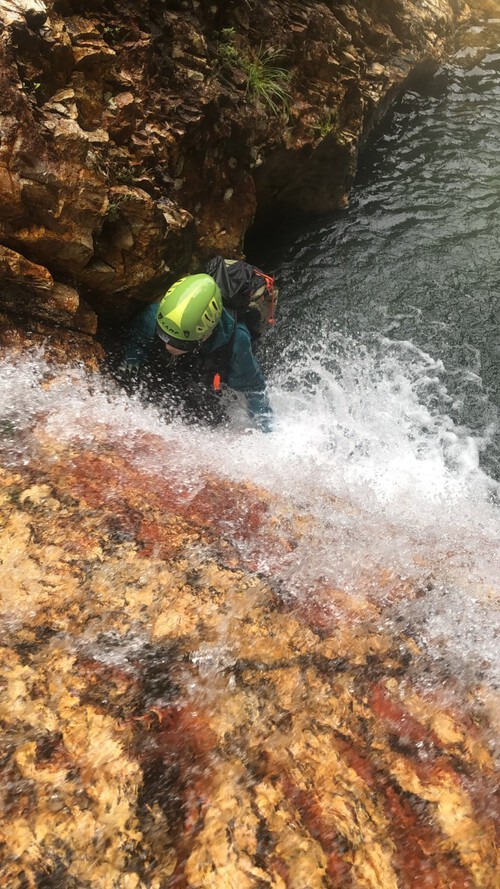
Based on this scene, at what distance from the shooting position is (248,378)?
217 inches

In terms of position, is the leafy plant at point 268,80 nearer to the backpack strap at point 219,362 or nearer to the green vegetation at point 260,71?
the green vegetation at point 260,71

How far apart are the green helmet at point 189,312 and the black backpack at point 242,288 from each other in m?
0.50

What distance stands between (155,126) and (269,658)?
508 centimetres

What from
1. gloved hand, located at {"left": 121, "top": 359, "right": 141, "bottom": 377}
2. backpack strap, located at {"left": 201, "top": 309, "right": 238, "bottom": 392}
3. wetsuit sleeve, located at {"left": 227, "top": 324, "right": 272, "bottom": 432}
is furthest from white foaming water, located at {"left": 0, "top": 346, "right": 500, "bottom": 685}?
backpack strap, located at {"left": 201, "top": 309, "right": 238, "bottom": 392}

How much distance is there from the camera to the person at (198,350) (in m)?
4.48

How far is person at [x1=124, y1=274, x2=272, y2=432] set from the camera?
4.48m

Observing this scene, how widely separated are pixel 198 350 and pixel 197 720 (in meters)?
3.38

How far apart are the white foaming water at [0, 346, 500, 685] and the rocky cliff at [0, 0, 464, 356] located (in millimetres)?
904

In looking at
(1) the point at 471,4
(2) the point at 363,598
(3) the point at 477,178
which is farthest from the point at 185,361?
(1) the point at 471,4

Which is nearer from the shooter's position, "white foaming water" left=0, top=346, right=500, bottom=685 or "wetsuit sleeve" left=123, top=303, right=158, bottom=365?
"white foaming water" left=0, top=346, right=500, bottom=685

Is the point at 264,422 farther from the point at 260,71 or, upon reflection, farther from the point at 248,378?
the point at 260,71

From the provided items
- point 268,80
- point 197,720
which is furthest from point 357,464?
point 268,80

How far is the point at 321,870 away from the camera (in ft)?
8.00

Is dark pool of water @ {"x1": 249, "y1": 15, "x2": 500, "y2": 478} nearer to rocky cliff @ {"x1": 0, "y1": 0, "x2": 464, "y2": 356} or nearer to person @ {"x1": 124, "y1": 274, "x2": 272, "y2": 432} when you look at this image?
rocky cliff @ {"x1": 0, "y1": 0, "x2": 464, "y2": 356}
